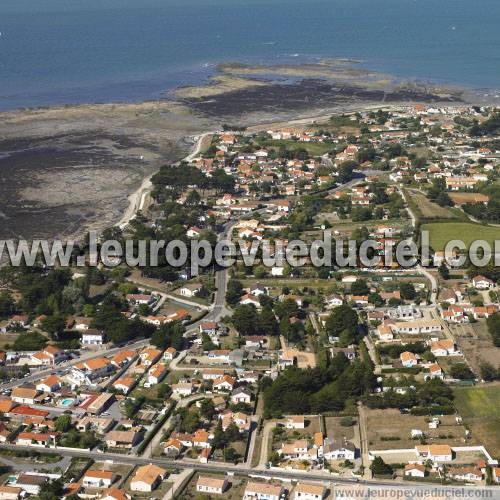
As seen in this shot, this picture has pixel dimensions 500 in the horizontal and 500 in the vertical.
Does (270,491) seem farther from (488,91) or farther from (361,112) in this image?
(488,91)

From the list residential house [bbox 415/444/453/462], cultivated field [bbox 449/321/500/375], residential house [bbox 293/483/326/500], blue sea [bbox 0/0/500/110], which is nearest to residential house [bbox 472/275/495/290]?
cultivated field [bbox 449/321/500/375]

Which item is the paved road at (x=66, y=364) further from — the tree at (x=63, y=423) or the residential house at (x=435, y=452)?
the residential house at (x=435, y=452)

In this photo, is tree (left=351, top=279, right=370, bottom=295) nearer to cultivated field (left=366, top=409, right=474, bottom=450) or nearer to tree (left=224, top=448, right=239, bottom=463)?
cultivated field (left=366, top=409, right=474, bottom=450)

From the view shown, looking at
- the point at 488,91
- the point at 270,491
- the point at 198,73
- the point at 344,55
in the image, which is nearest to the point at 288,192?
the point at 270,491

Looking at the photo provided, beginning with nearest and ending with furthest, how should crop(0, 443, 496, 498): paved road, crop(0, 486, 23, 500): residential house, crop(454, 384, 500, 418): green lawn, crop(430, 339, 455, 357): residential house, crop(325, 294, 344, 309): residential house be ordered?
crop(0, 486, 23, 500): residential house → crop(0, 443, 496, 498): paved road → crop(454, 384, 500, 418): green lawn → crop(430, 339, 455, 357): residential house → crop(325, 294, 344, 309): residential house

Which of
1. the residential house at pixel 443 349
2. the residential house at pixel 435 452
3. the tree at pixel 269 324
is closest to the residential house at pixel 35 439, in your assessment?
the tree at pixel 269 324

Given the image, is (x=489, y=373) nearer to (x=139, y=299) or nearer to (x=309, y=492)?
(x=309, y=492)
